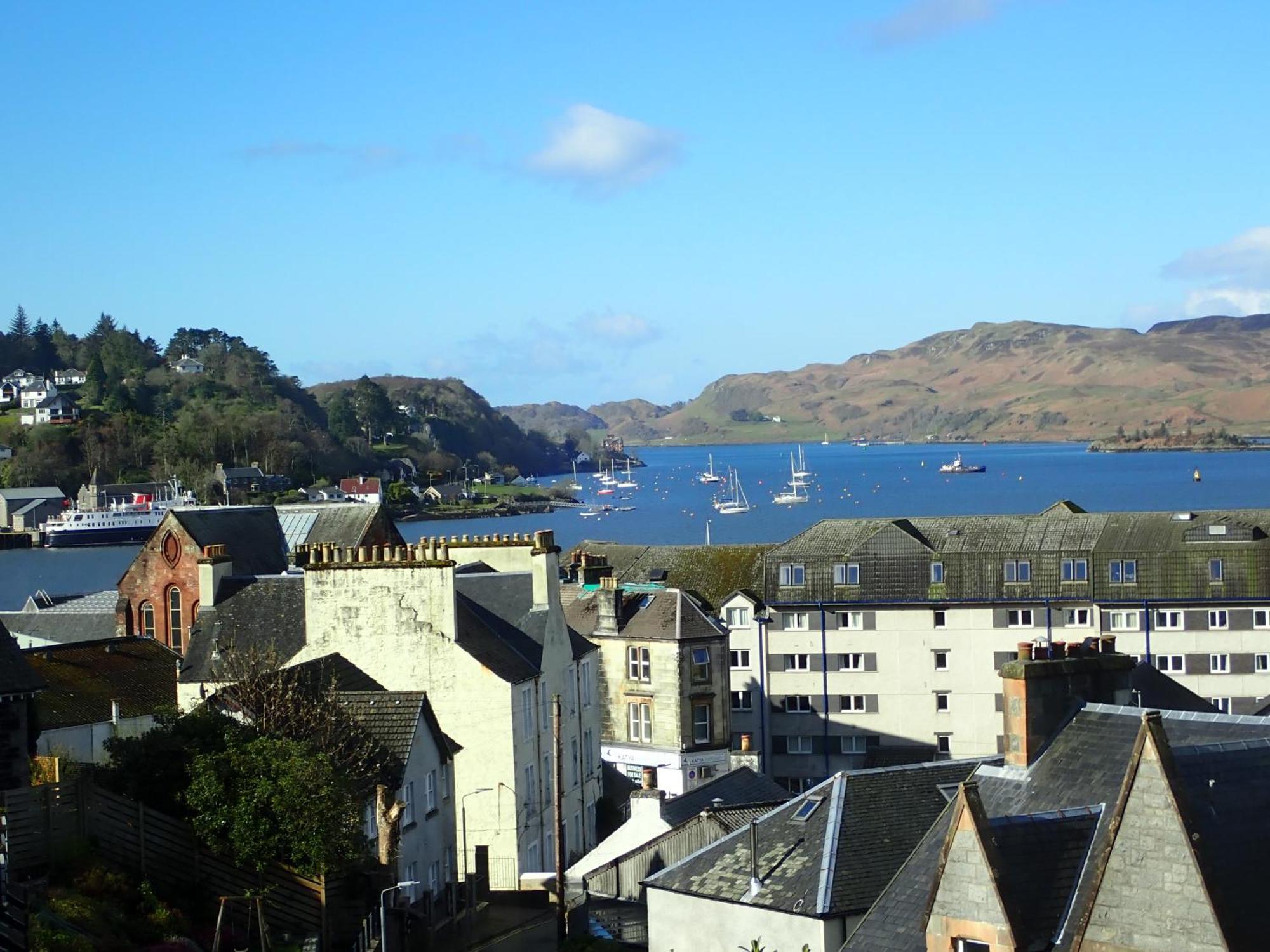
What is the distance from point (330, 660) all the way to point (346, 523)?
2286cm

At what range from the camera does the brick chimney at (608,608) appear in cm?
5444

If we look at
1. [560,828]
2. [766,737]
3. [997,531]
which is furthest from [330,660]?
[997,531]

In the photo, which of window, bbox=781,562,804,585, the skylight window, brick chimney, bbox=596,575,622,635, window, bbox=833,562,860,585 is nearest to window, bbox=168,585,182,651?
brick chimney, bbox=596,575,622,635

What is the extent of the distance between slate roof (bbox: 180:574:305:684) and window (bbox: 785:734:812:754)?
23.7 meters

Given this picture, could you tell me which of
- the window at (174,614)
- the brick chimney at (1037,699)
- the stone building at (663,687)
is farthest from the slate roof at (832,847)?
the window at (174,614)

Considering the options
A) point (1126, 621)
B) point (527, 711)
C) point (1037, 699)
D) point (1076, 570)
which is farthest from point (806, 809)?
point (1076, 570)

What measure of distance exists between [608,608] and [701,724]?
16.5 ft

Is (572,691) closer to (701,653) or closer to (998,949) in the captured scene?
(701,653)

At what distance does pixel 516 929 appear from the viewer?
30578 mm

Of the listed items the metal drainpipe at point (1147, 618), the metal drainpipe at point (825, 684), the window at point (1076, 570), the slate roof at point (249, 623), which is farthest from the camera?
the metal drainpipe at point (825, 684)

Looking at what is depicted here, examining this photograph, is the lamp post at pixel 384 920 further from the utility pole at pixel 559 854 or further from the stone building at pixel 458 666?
the stone building at pixel 458 666

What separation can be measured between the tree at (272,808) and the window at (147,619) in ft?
91.9

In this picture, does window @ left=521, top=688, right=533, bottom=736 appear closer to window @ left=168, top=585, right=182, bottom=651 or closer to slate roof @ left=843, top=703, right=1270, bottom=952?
slate roof @ left=843, top=703, right=1270, bottom=952

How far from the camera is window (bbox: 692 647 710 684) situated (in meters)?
53.8
